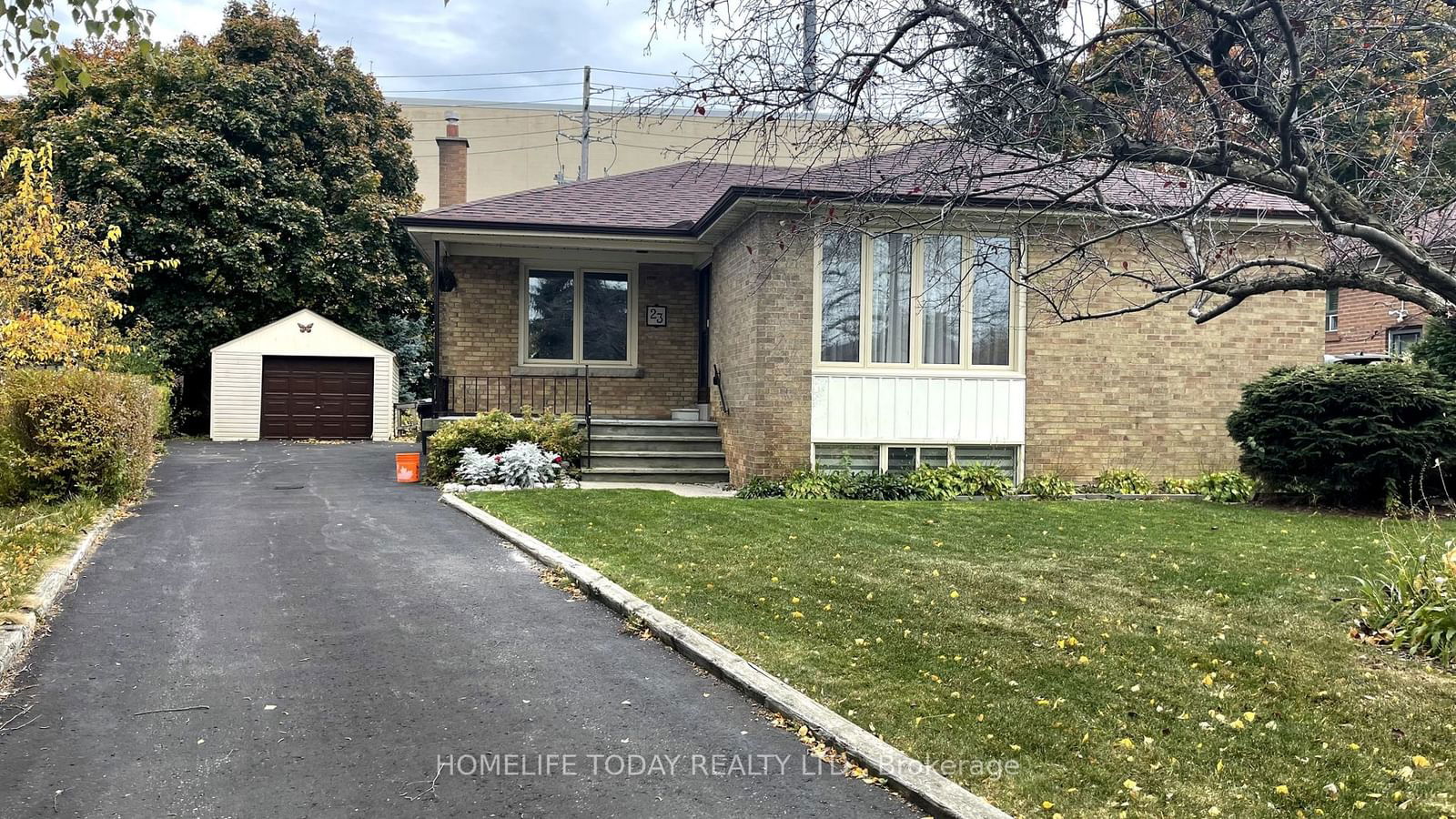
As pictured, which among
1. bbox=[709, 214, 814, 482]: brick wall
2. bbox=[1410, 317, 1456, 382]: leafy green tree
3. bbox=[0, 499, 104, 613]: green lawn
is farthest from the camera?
bbox=[1410, 317, 1456, 382]: leafy green tree

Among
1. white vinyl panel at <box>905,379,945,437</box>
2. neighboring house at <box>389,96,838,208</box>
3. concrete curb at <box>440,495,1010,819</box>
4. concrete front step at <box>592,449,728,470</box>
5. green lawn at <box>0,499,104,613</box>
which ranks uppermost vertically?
neighboring house at <box>389,96,838,208</box>

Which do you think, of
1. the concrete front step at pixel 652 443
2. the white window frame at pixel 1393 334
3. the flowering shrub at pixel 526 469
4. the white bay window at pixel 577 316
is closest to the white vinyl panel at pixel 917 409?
the concrete front step at pixel 652 443

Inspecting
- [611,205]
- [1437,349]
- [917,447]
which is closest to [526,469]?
[917,447]

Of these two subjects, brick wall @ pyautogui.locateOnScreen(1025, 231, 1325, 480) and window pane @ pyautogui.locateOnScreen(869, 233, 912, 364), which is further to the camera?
brick wall @ pyautogui.locateOnScreen(1025, 231, 1325, 480)

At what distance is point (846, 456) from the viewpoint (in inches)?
491

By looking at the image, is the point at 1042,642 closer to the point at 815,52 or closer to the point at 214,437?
the point at 815,52

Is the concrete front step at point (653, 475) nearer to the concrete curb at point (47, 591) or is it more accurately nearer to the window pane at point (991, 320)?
the window pane at point (991, 320)

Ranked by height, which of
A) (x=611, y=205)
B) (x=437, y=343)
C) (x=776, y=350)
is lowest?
(x=776, y=350)

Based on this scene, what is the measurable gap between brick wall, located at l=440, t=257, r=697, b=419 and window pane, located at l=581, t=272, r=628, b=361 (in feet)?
1.06

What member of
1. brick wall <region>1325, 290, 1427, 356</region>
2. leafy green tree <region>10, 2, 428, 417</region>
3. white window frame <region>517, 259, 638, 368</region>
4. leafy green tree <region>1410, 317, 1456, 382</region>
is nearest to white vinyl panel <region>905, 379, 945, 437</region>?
white window frame <region>517, 259, 638, 368</region>

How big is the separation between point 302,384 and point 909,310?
652 inches

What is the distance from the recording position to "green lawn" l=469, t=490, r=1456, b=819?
3605mm

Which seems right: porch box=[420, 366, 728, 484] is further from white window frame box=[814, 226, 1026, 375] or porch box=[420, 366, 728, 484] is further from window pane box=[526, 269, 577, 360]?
white window frame box=[814, 226, 1026, 375]

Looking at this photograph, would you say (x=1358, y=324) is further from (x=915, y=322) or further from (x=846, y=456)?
(x=846, y=456)
